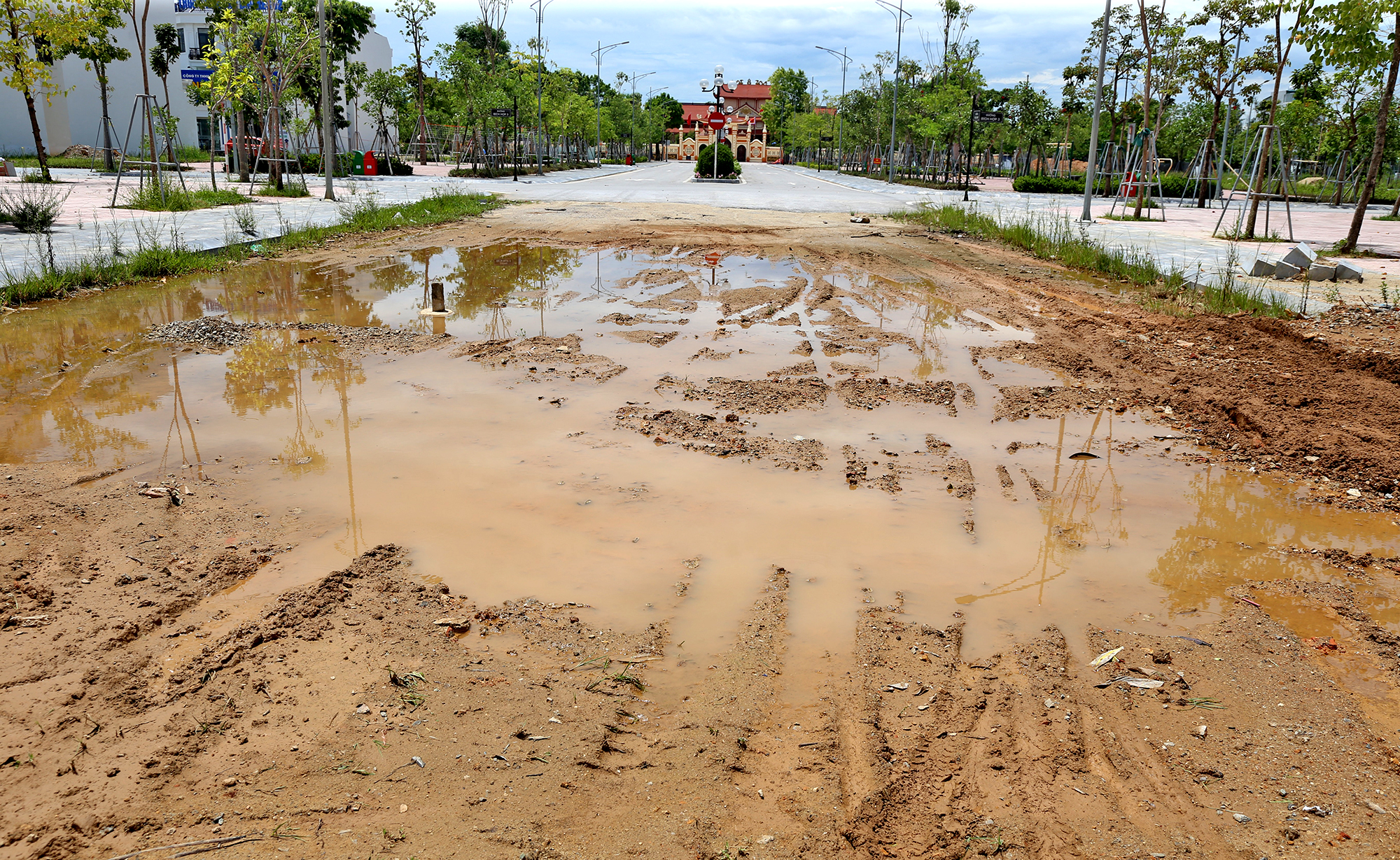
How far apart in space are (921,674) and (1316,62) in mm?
13778

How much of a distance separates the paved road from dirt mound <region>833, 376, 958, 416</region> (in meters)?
5.81

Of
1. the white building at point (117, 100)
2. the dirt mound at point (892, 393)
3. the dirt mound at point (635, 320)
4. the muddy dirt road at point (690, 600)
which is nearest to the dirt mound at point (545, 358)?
the muddy dirt road at point (690, 600)

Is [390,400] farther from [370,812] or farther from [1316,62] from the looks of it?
[1316,62]

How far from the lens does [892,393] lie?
6148mm

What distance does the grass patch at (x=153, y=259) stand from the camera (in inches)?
330

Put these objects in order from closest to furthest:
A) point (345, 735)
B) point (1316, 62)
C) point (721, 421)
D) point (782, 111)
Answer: point (345, 735), point (721, 421), point (1316, 62), point (782, 111)

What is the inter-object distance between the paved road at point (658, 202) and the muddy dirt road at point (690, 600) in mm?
4722

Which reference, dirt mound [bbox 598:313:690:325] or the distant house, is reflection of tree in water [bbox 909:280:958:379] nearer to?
dirt mound [bbox 598:313:690:325]

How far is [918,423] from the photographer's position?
18.2 feet

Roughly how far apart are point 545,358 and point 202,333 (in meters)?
3.01

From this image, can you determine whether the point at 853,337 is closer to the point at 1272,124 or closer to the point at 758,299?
the point at 758,299

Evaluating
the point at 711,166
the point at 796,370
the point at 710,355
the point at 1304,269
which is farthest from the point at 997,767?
the point at 711,166

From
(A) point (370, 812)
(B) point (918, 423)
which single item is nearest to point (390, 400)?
(B) point (918, 423)

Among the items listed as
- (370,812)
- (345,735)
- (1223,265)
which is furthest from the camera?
(1223,265)
